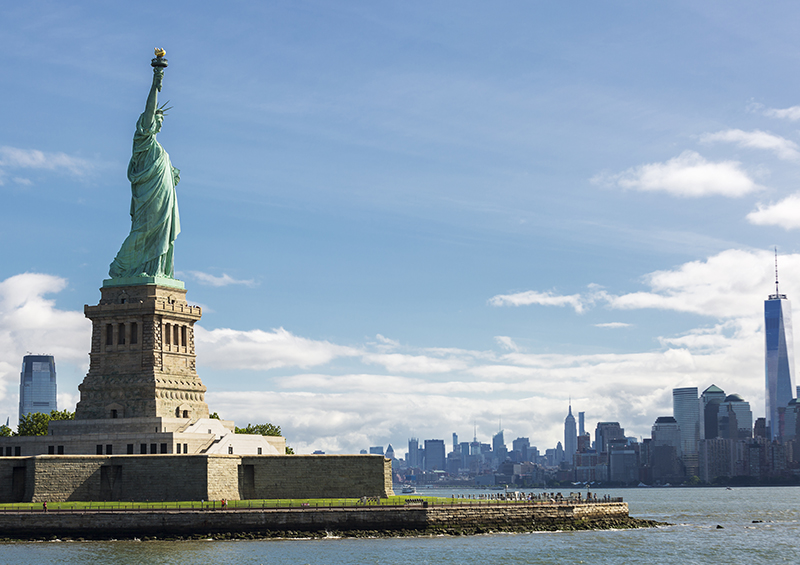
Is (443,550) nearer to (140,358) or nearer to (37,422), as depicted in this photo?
(140,358)

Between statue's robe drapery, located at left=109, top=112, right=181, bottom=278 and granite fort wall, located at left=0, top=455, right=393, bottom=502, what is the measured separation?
60.2 feet

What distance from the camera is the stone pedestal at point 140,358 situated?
3629 inches

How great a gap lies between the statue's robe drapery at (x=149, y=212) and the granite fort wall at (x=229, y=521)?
24.9m

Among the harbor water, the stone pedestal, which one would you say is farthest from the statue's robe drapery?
the harbor water

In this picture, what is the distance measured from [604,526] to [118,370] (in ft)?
135

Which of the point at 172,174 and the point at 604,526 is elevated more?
the point at 172,174

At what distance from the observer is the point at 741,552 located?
3214 inches

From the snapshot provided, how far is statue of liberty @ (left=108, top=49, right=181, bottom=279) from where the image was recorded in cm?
9700

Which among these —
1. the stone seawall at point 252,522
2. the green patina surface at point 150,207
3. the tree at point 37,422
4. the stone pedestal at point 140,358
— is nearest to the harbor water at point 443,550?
the stone seawall at point 252,522

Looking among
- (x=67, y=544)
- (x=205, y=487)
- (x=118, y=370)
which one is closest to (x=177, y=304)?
(x=118, y=370)

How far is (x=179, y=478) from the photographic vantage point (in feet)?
274

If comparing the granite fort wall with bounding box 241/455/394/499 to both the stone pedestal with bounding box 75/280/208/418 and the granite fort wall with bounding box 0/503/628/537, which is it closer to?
the granite fort wall with bounding box 0/503/628/537

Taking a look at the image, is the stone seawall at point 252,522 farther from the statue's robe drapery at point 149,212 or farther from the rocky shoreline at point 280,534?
the statue's robe drapery at point 149,212

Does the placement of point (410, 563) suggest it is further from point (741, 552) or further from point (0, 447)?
point (0, 447)
